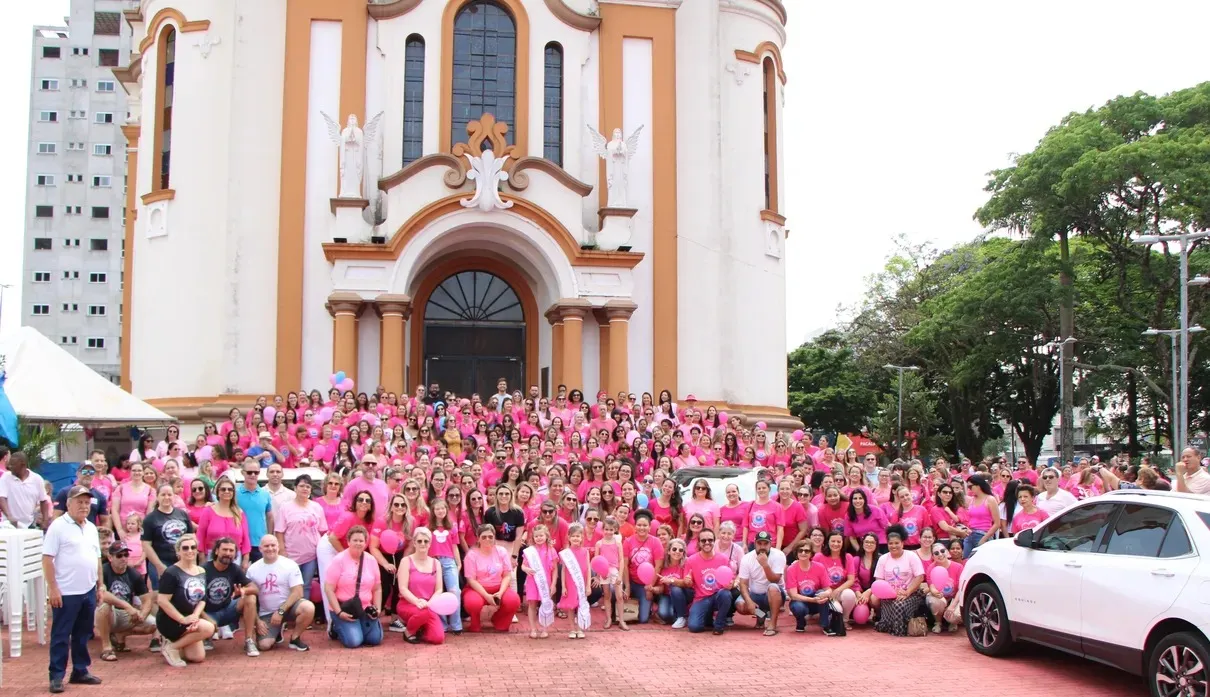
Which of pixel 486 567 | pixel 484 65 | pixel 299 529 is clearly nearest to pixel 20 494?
pixel 299 529

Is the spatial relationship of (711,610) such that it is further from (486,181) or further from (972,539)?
(486,181)

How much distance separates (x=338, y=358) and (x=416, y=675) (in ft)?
49.8

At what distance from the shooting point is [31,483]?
38.8 feet

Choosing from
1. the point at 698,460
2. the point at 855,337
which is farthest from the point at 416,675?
the point at 855,337

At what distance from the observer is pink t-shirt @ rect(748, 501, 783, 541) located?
42.9 feet

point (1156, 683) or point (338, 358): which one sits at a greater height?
point (338, 358)

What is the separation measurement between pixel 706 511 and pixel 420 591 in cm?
355

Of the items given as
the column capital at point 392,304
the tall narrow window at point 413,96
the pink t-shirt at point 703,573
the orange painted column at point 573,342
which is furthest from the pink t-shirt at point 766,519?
the tall narrow window at point 413,96

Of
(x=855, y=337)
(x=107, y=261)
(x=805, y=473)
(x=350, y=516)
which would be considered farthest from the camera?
(x=107, y=261)

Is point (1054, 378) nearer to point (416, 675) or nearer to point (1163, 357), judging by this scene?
point (1163, 357)

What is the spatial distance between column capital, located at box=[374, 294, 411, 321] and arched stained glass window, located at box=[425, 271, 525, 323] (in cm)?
254

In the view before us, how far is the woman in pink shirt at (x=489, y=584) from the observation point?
11578mm

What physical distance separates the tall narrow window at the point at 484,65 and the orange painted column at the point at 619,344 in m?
4.78

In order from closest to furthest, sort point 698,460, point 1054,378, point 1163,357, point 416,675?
point 416,675
point 698,460
point 1163,357
point 1054,378
